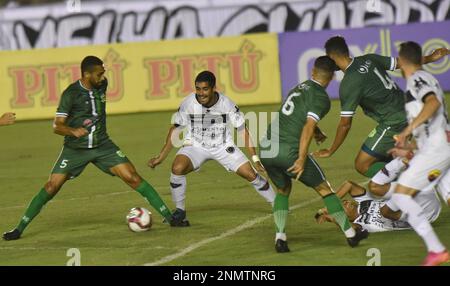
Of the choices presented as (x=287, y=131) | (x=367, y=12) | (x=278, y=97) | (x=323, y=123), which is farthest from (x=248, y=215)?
(x=367, y=12)

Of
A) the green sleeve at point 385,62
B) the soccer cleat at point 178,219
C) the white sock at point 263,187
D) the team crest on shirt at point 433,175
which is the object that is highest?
the green sleeve at point 385,62

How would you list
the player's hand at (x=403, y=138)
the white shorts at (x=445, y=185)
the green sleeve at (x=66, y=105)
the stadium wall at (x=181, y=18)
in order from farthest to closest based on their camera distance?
the stadium wall at (x=181, y=18) → the green sleeve at (x=66, y=105) → the white shorts at (x=445, y=185) → the player's hand at (x=403, y=138)

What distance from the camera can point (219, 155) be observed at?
47.2 feet

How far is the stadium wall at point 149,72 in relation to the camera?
26.7 metres

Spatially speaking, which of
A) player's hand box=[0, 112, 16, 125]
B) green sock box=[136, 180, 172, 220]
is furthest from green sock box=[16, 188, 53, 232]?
green sock box=[136, 180, 172, 220]

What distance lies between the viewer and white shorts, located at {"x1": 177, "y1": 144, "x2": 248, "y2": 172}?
14.3m

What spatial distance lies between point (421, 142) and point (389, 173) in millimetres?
2061

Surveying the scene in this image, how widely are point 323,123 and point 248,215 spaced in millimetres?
9625

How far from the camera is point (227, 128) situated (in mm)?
14609

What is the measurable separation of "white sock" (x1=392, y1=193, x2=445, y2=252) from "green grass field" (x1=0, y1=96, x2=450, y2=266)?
70 centimetres

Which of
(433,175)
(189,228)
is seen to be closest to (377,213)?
(433,175)

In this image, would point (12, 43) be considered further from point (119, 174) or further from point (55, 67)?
point (119, 174)

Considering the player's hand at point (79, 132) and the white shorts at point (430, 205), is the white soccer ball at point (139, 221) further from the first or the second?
the white shorts at point (430, 205)

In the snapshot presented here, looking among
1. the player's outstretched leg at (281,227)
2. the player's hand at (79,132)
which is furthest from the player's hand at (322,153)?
the player's hand at (79,132)
